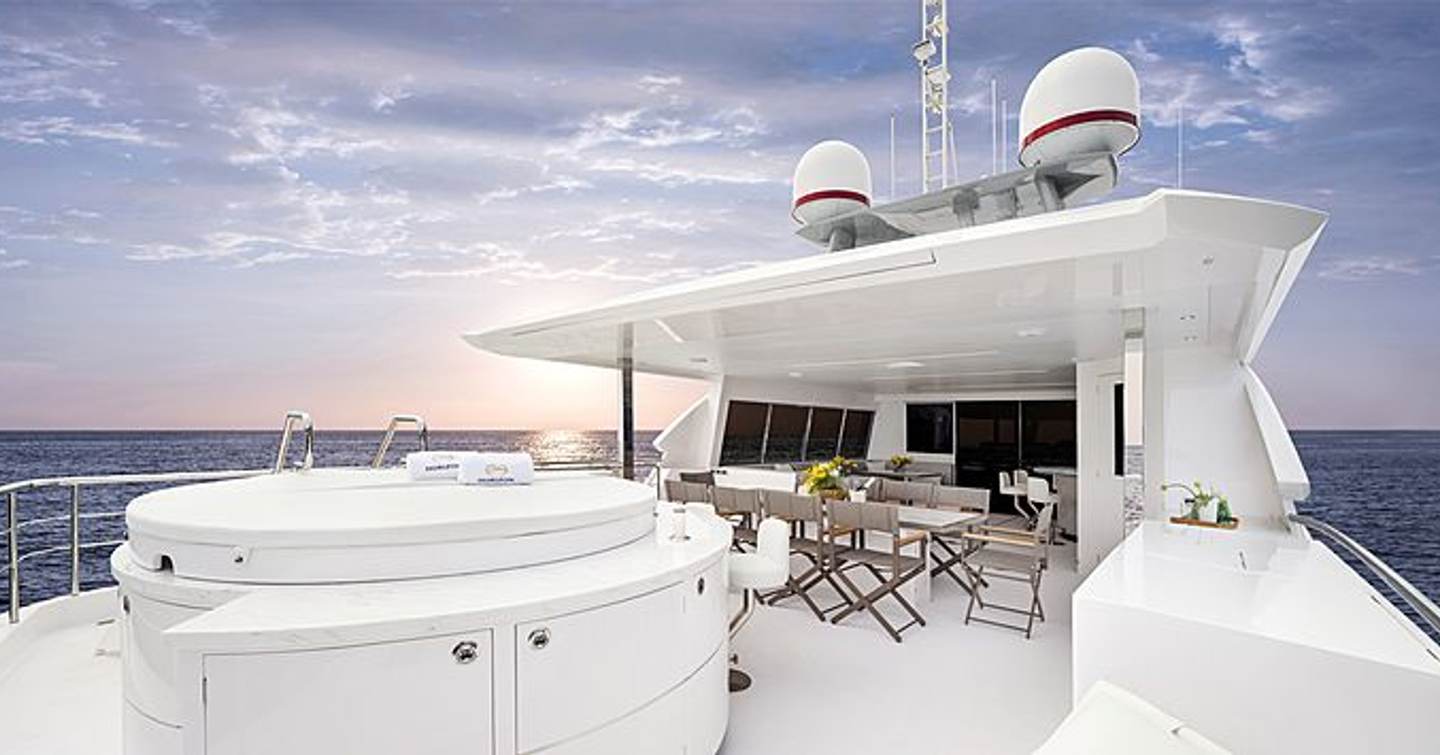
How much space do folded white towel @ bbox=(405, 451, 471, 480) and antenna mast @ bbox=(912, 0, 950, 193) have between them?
4188 mm

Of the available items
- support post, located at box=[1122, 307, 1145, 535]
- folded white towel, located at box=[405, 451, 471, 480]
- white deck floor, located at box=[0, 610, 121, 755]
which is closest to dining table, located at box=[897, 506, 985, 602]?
support post, located at box=[1122, 307, 1145, 535]

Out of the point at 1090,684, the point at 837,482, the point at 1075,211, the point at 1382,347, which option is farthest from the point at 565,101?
the point at 1382,347

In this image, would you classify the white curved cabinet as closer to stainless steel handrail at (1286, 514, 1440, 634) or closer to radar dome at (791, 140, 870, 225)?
stainless steel handrail at (1286, 514, 1440, 634)

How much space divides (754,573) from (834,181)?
3.21m

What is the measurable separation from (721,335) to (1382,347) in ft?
60.0

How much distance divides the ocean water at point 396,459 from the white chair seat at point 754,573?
12.8 ft

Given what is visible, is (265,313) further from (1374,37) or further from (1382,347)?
(1382,347)

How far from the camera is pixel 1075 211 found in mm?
2701

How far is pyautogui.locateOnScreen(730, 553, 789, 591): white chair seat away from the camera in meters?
3.62

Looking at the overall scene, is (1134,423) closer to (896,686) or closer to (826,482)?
(896,686)

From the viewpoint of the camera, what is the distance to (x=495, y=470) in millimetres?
3545

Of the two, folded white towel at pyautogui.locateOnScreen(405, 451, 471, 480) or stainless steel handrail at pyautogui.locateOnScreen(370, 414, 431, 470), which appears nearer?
folded white towel at pyautogui.locateOnScreen(405, 451, 471, 480)

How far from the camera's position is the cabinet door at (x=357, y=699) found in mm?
2025

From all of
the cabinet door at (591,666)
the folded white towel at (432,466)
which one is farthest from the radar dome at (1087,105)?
the folded white towel at (432,466)
